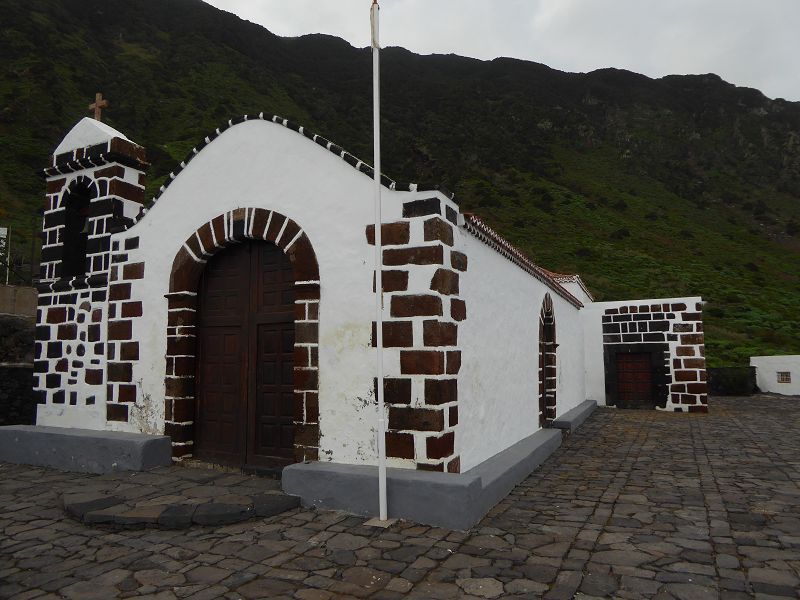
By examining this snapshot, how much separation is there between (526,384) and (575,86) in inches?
2873

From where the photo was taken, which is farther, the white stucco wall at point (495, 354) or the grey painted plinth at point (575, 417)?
the grey painted plinth at point (575, 417)

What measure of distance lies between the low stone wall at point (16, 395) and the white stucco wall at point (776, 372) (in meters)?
20.1

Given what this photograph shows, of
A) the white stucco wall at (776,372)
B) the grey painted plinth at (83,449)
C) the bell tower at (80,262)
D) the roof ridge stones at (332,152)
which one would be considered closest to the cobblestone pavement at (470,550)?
the grey painted plinth at (83,449)

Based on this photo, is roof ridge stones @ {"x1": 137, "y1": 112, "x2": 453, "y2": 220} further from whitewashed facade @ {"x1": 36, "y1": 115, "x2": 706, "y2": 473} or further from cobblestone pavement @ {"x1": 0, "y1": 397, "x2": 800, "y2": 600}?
cobblestone pavement @ {"x1": 0, "y1": 397, "x2": 800, "y2": 600}

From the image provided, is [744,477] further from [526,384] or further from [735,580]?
[735,580]

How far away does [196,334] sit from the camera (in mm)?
6219

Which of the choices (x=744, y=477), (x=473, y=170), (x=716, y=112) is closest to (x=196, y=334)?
(x=744, y=477)

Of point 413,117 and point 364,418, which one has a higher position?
point 413,117

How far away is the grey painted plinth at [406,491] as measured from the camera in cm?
420

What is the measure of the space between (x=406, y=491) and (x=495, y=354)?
7.73 ft

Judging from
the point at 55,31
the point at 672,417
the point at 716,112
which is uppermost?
the point at 716,112

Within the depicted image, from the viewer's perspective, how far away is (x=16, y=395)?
8008 mm

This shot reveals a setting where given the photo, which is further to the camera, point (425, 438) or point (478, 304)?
point (478, 304)

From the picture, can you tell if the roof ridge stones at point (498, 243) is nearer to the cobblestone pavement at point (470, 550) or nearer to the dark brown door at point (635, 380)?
the cobblestone pavement at point (470, 550)
